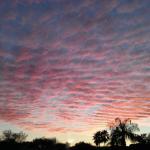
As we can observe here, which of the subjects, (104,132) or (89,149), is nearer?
(89,149)

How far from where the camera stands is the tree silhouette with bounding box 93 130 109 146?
412ft

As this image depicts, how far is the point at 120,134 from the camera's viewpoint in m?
106

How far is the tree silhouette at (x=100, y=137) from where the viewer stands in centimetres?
12556

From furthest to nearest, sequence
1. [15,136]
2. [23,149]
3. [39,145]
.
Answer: [15,136] → [39,145] → [23,149]

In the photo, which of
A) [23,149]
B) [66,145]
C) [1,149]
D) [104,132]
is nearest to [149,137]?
[104,132]

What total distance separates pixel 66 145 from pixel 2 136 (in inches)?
1769

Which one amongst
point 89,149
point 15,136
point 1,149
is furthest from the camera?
point 15,136

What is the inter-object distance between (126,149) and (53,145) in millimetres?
32909

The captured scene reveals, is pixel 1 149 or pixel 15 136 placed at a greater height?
pixel 15 136

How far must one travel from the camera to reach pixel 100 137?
127m

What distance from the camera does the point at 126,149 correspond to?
9156 cm

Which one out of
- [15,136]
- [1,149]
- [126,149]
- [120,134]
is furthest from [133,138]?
[15,136]

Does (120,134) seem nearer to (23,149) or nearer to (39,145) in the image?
(39,145)

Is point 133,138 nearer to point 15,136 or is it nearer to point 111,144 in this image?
point 111,144
